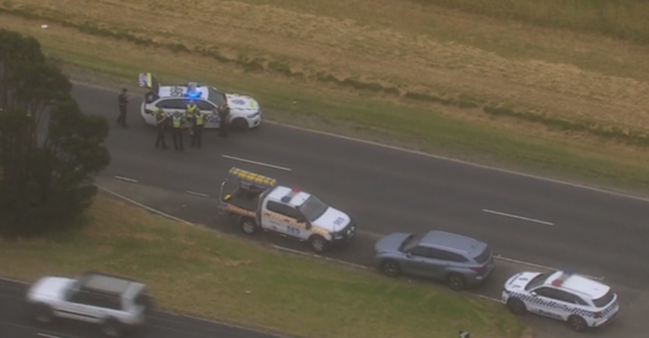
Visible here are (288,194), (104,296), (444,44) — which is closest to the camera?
(104,296)

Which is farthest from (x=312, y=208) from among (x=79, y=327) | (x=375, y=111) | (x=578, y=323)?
(x=375, y=111)

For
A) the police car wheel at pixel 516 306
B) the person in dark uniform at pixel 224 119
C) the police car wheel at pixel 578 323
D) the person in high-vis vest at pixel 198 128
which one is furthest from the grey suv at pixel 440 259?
the person in dark uniform at pixel 224 119

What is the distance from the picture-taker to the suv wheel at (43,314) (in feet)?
97.6

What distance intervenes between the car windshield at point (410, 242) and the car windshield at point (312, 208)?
2.85 meters

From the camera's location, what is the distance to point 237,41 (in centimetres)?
5441

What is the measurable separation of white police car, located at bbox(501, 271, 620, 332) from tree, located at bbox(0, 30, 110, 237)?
12691 mm

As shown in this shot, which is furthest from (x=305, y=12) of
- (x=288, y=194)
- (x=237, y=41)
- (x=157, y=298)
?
(x=157, y=298)

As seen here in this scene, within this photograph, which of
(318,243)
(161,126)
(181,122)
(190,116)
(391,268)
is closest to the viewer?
(391,268)

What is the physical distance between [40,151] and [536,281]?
48.7ft

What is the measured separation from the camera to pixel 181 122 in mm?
42344

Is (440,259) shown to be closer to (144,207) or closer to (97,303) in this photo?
(144,207)

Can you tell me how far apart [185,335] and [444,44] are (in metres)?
28.4

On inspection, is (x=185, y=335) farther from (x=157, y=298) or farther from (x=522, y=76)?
(x=522, y=76)

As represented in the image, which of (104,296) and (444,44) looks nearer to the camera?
(104,296)
